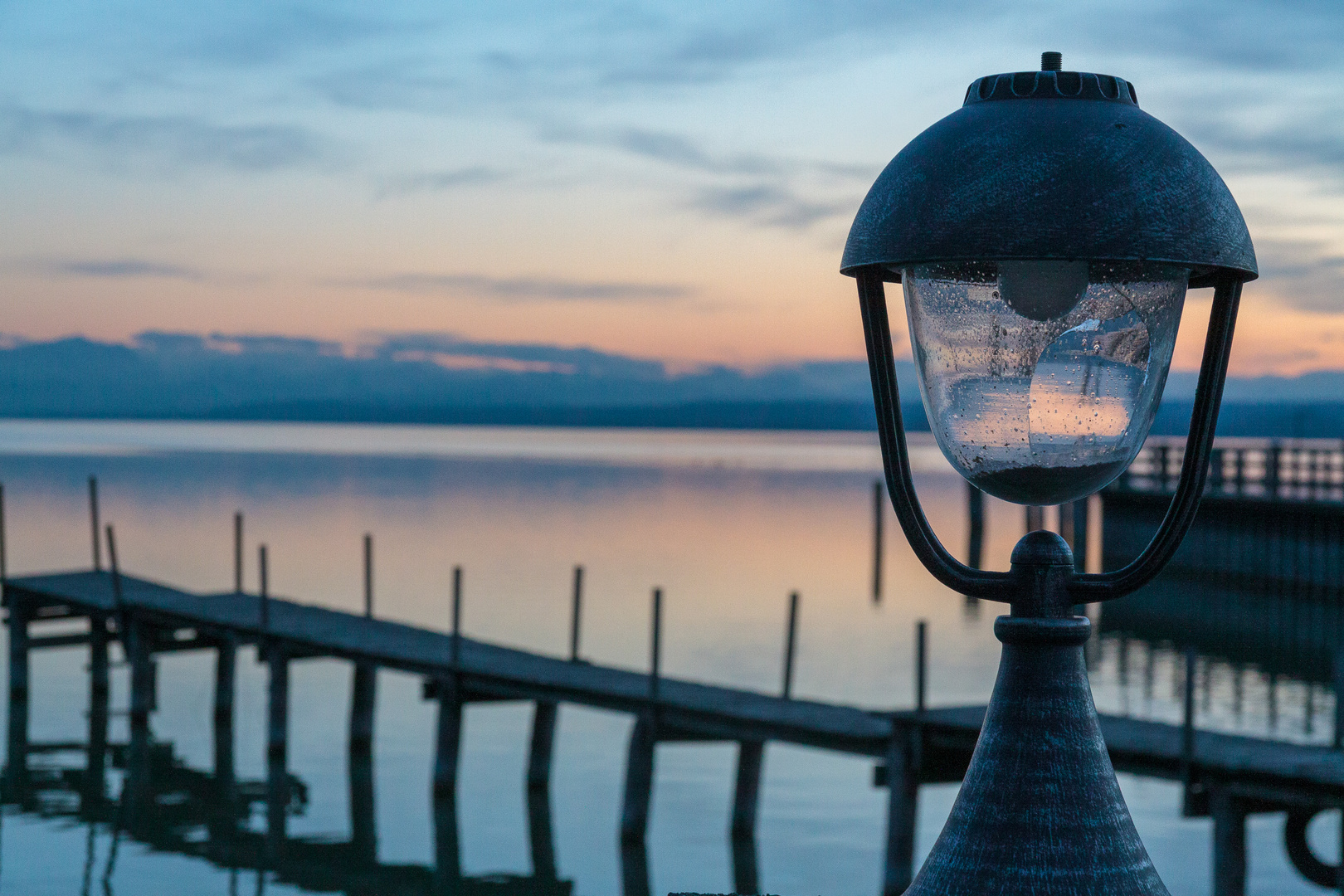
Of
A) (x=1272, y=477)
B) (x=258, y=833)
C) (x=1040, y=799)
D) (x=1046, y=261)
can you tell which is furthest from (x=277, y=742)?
(x=1272, y=477)

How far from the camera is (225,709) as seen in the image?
23.0 meters

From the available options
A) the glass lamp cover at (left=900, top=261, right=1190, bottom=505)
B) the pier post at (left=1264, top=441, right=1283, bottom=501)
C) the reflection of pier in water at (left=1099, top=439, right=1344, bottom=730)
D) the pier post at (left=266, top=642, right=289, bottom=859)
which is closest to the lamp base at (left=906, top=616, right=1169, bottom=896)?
the glass lamp cover at (left=900, top=261, right=1190, bottom=505)

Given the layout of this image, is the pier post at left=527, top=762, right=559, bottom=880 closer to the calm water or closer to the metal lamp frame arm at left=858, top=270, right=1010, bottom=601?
the calm water

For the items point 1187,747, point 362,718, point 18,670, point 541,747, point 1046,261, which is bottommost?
point 18,670

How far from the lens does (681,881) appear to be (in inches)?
627

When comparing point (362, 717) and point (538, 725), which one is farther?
point (362, 717)

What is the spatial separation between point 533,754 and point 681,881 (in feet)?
10.8

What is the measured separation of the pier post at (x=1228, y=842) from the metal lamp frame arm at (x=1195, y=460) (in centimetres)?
916

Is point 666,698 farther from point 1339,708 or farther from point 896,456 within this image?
point 896,456

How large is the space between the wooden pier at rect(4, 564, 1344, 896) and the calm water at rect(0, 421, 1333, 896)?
23.7 inches

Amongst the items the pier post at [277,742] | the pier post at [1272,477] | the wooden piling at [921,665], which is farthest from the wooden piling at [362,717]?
the pier post at [1272,477]

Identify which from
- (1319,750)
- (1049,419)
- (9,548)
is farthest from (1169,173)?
(9,548)

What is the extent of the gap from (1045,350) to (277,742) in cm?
1881

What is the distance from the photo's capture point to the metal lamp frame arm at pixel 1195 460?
Result: 9.91 feet
